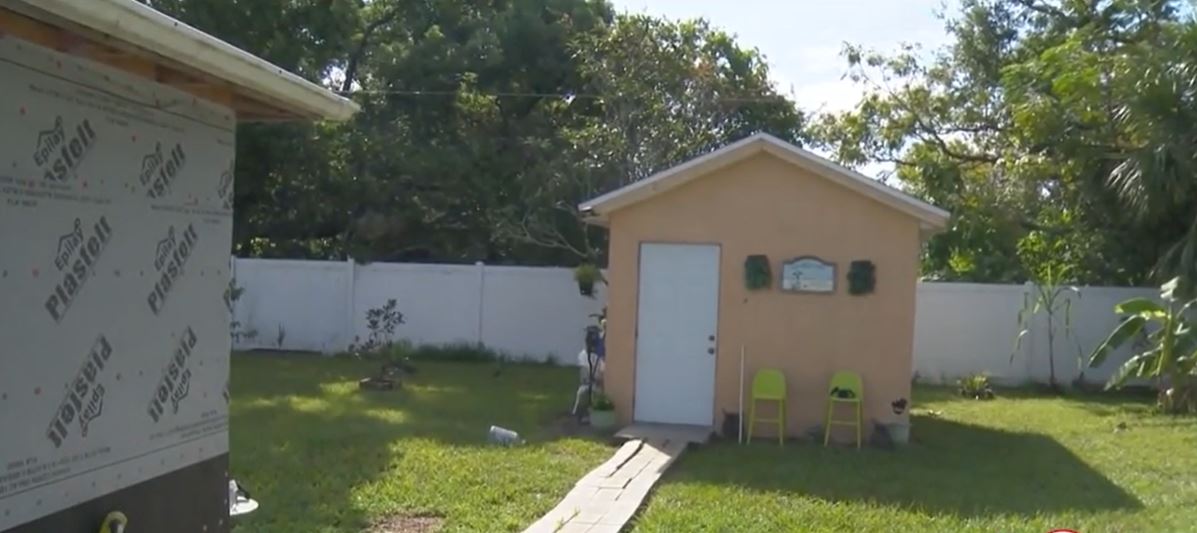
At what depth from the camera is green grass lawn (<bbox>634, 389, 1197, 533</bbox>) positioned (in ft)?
29.5

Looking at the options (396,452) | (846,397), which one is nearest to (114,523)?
(396,452)

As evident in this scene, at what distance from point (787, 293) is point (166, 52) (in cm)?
971

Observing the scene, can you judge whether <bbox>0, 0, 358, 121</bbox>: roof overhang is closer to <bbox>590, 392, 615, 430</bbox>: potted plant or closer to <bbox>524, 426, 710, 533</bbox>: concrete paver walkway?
<bbox>524, 426, 710, 533</bbox>: concrete paver walkway

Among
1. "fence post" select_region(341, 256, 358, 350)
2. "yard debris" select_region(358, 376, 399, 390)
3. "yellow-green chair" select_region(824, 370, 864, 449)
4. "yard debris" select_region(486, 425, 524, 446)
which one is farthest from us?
"fence post" select_region(341, 256, 358, 350)

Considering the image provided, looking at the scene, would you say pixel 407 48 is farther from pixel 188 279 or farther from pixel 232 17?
pixel 188 279

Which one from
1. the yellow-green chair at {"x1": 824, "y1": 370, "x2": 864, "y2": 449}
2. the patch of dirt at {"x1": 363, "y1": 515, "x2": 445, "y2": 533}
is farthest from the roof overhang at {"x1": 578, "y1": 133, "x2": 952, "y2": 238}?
the patch of dirt at {"x1": 363, "y1": 515, "x2": 445, "y2": 533}

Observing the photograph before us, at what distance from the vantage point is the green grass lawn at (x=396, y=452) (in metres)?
8.92

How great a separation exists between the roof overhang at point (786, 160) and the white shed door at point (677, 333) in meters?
0.61

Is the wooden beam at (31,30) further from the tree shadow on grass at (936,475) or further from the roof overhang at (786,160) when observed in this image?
the roof overhang at (786,160)

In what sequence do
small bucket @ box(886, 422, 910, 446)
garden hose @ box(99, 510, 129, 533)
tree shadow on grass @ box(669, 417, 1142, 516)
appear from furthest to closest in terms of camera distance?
small bucket @ box(886, 422, 910, 446)
tree shadow on grass @ box(669, 417, 1142, 516)
garden hose @ box(99, 510, 129, 533)

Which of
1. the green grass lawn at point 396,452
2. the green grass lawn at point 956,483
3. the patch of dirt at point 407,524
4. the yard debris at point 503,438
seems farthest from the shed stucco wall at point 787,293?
the patch of dirt at point 407,524

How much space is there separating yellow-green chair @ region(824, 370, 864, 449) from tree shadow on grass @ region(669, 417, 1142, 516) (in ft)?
1.16

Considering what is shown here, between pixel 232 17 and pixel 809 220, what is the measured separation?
12.6 m

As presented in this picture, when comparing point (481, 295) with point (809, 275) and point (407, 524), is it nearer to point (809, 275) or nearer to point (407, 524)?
point (809, 275)
